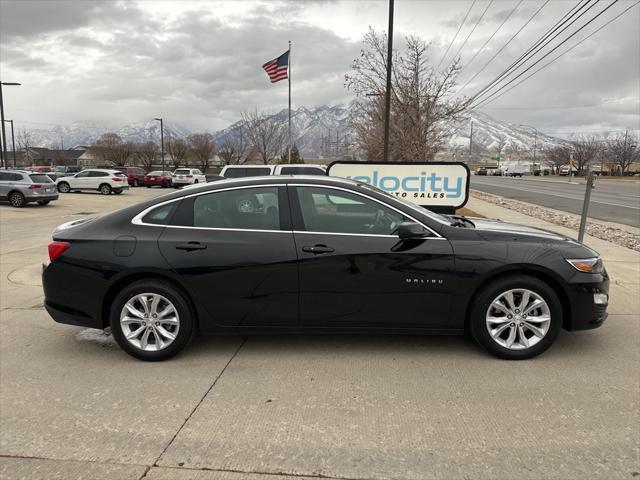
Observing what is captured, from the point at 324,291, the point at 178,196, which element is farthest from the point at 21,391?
the point at 324,291

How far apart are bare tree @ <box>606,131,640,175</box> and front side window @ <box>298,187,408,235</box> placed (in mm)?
87293

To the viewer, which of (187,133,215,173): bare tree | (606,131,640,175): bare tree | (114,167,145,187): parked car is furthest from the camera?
(606,131,640,175): bare tree

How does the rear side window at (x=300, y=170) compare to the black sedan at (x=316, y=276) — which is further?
the rear side window at (x=300, y=170)

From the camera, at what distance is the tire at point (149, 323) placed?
386 centimetres

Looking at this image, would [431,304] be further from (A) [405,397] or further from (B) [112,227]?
(B) [112,227]

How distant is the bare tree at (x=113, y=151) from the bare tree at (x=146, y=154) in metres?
1.01

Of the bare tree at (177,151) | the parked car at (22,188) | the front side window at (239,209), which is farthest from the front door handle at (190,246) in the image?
the bare tree at (177,151)

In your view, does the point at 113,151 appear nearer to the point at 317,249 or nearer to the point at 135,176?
the point at 135,176

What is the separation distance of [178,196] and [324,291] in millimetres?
1518

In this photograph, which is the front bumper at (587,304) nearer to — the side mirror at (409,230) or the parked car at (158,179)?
the side mirror at (409,230)

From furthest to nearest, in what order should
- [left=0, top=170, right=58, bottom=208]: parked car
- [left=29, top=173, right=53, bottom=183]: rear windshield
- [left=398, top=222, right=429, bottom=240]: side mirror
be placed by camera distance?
[left=29, top=173, right=53, bottom=183]: rear windshield
[left=0, top=170, right=58, bottom=208]: parked car
[left=398, top=222, right=429, bottom=240]: side mirror

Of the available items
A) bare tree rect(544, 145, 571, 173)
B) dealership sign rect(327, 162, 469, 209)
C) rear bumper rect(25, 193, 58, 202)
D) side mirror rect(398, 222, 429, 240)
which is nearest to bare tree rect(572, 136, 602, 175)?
bare tree rect(544, 145, 571, 173)

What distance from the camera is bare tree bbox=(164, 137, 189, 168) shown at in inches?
2719

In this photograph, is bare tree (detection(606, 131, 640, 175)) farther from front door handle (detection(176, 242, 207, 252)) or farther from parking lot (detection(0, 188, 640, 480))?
front door handle (detection(176, 242, 207, 252))
